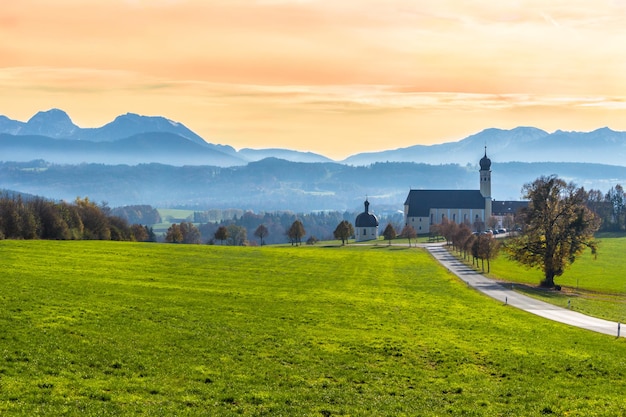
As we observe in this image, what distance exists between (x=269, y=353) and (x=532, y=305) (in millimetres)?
32028

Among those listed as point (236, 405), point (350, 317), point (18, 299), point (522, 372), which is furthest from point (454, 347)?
point (18, 299)

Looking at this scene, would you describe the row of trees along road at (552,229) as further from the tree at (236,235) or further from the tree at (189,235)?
the tree at (236,235)

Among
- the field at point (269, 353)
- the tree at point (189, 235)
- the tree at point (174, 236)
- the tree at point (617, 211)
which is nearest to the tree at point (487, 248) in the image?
the field at point (269, 353)

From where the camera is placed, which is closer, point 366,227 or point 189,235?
point 189,235

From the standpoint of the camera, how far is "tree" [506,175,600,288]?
72.7 metres

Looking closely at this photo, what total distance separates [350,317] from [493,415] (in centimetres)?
1668

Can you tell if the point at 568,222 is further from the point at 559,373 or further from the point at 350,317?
the point at 559,373

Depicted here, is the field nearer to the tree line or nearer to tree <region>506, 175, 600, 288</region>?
tree <region>506, 175, 600, 288</region>

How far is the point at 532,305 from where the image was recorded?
178 ft

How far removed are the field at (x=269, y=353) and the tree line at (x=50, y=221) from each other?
107ft

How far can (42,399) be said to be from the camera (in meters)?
20.4

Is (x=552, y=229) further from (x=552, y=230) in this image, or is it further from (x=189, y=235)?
(x=189, y=235)

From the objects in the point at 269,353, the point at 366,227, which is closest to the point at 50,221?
the point at 269,353

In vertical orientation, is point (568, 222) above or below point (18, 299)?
above
